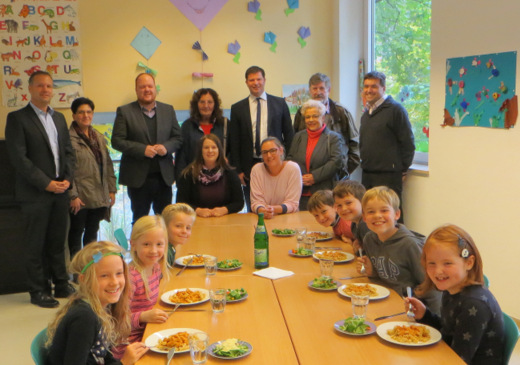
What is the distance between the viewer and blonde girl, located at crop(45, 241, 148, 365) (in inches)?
69.2

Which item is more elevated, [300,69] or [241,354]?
[300,69]

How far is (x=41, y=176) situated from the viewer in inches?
163

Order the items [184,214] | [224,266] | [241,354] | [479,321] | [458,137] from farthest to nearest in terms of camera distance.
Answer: [458,137] → [184,214] → [224,266] → [479,321] → [241,354]

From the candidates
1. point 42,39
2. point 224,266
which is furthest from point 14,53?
point 224,266

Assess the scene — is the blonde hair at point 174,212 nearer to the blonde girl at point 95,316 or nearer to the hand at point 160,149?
the blonde girl at point 95,316

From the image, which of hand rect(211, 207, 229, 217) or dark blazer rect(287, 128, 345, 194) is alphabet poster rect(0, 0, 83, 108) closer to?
hand rect(211, 207, 229, 217)

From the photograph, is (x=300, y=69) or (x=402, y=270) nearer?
(x=402, y=270)

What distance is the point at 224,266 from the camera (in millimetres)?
2641

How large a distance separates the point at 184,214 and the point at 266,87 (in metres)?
2.99

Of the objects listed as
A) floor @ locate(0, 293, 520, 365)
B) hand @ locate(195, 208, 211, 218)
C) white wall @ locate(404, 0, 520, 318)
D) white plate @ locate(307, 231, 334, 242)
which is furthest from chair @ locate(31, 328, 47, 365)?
white wall @ locate(404, 0, 520, 318)

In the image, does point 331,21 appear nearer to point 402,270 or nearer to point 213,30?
point 213,30

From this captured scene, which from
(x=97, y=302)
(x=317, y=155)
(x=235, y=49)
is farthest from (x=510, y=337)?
(x=235, y=49)

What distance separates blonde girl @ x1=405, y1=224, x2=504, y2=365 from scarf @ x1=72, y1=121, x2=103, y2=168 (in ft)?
11.5

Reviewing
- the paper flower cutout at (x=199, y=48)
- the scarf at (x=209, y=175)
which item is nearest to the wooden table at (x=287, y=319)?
the scarf at (x=209, y=175)
